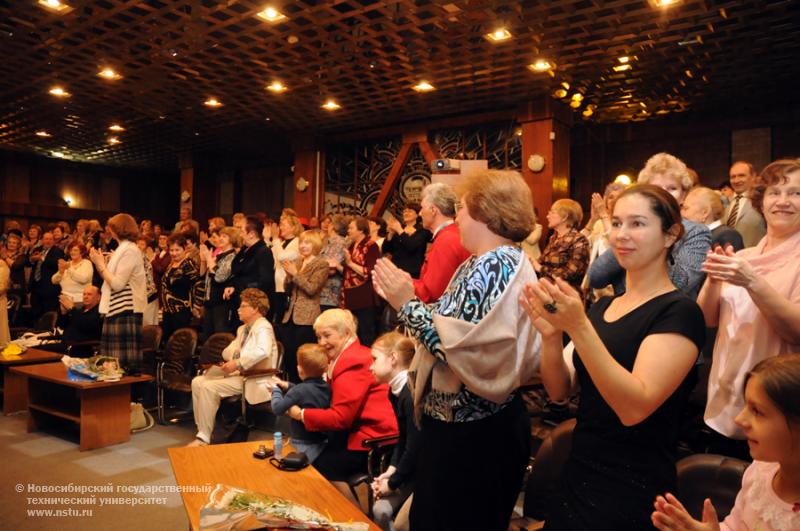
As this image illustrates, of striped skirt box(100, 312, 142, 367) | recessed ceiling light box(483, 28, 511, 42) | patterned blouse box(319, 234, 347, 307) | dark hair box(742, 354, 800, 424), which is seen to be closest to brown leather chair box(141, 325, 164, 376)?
striped skirt box(100, 312, 142, 367)

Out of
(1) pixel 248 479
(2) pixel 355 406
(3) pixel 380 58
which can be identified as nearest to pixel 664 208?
(1) pixel 248 479

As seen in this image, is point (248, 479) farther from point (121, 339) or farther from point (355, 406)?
point (121, 339)

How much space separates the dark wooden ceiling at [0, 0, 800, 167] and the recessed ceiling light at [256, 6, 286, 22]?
8 cm

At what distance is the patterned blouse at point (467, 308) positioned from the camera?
1.69 meters

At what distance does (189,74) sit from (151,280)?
109 inches

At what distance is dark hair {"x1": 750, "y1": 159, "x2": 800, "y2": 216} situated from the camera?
1.83m

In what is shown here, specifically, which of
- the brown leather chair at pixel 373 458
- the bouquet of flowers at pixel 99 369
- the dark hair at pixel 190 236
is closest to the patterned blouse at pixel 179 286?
the dark hair at pixel 190 236

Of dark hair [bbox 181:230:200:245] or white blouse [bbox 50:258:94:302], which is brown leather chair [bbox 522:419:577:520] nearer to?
dark hair [bbox 181:230:200:245]

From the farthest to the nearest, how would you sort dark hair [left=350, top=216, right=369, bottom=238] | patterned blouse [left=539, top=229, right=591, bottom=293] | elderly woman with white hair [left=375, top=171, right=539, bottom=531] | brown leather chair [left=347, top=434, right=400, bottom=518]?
dark hair [left=350, top=216, right=369, bottom=238] < patterned blouse [left=539, top=229, right=591, bottom=293] < brown leather chair [left=347, top=434, right=400, bottom=518] < elderly woman with white hair [left=375, top=171, right=539, bottom=531]

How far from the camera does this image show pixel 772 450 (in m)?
1.22

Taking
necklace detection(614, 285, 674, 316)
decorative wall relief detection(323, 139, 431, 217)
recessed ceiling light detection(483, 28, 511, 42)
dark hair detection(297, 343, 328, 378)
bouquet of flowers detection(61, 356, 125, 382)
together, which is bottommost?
bouquet of flowers detection(61, 356, 125, 382)

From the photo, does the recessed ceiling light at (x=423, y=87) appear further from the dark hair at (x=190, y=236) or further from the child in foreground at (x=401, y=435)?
the child in foreground at (x=401, y=435)

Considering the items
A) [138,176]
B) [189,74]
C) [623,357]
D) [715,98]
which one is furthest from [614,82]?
[138,176]

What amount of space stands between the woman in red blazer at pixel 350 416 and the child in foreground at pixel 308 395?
6cm
